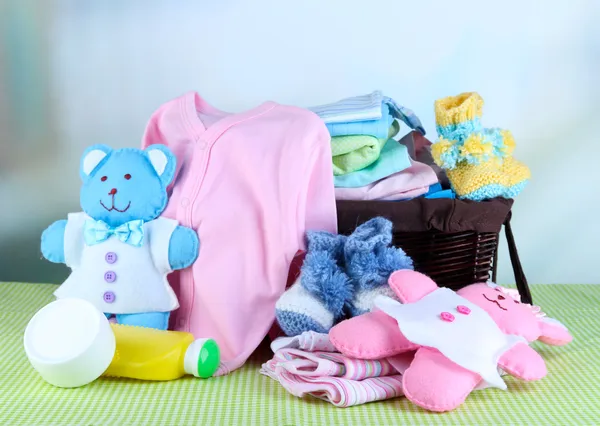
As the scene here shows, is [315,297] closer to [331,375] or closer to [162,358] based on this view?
[331,375]

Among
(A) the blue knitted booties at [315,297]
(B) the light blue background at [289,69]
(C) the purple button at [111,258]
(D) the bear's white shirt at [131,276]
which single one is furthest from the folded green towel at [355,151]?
(B) the light blue background at [289,69]

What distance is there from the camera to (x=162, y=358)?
1.25 metres

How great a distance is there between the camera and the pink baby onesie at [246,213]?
4.64 feet

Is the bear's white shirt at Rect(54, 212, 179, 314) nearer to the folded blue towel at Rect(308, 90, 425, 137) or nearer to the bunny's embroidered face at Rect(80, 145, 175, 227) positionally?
the bunny's embroidered face at Rect(80, 145, 175, 227)

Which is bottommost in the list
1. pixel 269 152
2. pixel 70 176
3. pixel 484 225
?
pixel 70 176

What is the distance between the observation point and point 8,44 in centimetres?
212

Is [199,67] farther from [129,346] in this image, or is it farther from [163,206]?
[129,346]

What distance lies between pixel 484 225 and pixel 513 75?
0.76m

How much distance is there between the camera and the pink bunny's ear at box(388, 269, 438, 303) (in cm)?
128

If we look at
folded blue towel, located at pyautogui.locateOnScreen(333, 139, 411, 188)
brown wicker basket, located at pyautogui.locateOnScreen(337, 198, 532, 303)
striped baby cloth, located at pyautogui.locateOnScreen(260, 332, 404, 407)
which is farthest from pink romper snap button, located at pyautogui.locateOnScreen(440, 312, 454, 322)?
folded blue towel, located at pyautogui.locateOnScreen(333, 139, 411, 188)

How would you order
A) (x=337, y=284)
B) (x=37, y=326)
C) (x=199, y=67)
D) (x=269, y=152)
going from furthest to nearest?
1. (x=199, y=67)
2. (x=269, y=152)
3. (x=337, y=284)
4. (x=37, y=326)

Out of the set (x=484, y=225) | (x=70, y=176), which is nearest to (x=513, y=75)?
(x=484, y=225)

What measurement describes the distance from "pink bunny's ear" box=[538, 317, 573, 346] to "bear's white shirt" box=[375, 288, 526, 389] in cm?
16

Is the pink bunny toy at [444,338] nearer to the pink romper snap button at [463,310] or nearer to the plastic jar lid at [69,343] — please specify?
the pink romper snap button at [463,310]
